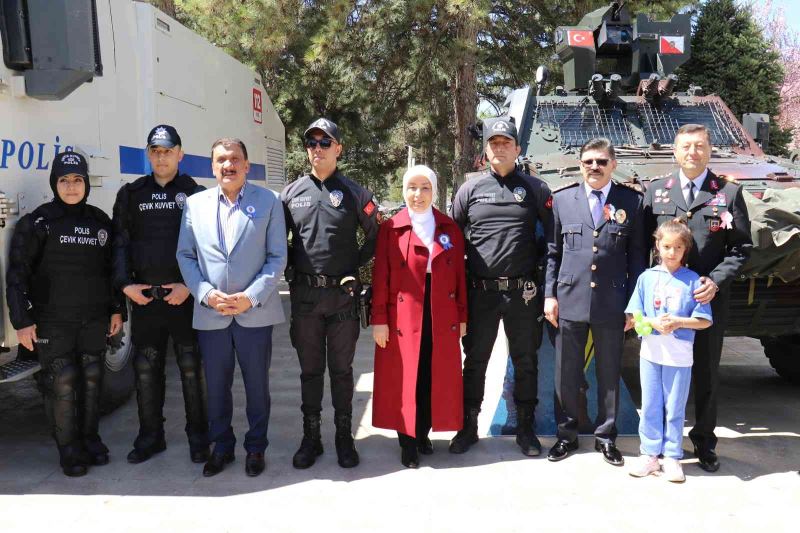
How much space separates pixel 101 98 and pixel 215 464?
2.35 m

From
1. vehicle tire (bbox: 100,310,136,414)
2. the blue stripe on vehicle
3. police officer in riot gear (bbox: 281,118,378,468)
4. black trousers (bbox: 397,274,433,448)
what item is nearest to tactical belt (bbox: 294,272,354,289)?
police officer in riot gear (bbox: 281,118,378,468)

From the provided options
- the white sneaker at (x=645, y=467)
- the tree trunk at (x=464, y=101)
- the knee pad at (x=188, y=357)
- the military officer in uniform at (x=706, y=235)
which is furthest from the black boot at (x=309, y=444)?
the tree trunk at (x=464, y=101)

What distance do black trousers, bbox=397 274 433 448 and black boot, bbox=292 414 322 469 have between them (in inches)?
17.9

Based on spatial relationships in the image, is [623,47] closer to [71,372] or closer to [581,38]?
[581,38]

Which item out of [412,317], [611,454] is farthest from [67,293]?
[611,454]

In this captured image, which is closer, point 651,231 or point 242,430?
point 651,231

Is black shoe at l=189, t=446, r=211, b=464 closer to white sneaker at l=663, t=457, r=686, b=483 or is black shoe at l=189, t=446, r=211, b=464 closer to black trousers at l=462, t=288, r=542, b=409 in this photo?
black trousers at l=462, t=288, r=542, b=409

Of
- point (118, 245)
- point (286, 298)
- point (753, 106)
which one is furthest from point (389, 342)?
point (753, 106)

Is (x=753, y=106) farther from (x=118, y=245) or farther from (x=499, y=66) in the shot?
(x=118, y=245)

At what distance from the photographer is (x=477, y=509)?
339 cm

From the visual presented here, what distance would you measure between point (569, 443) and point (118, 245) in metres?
2.68

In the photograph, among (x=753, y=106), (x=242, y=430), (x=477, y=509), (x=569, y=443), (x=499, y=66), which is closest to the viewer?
(x=477, y=509)

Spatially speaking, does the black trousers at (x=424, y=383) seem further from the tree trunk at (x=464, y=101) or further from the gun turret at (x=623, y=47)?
the tree trunk at (x=464, y=101)

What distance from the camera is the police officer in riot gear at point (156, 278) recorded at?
385 centimetres
